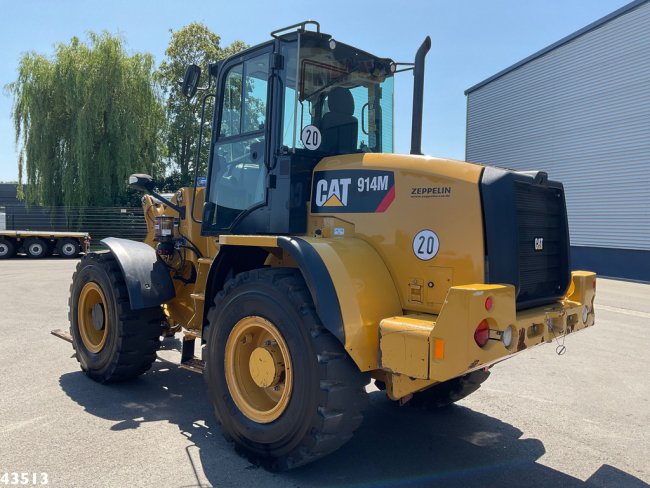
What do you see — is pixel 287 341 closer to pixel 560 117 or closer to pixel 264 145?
pixel 264 145

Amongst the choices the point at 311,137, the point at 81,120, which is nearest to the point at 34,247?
the point at 81,120

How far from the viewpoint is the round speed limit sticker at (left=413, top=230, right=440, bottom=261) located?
3.64 m

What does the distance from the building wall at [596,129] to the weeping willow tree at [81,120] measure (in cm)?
1811

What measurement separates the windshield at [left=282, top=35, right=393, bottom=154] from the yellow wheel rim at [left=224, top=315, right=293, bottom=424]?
1.51m

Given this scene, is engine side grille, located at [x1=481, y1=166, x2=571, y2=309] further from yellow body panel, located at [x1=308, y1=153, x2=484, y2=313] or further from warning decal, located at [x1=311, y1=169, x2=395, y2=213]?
warning decal, located at [x1=311, y1=169, x2=395, y2=213]

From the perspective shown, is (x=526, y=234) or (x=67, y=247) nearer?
(x=526, y=234)

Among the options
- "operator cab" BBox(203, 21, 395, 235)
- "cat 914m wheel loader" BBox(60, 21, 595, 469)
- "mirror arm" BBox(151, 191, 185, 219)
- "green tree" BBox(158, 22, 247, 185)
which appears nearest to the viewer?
"cat 914m wheel loader" BBox(60, 21, 595, 469)

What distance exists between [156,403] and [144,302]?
37.4 inches

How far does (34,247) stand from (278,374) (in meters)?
21.8

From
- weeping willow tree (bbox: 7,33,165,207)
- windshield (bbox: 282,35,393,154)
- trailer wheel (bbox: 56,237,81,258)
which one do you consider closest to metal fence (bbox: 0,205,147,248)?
weeping willow tree (bbox: 7,33,165,207)

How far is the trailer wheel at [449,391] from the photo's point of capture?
4.72 meters

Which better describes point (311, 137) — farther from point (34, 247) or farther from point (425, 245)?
point (34, 247)

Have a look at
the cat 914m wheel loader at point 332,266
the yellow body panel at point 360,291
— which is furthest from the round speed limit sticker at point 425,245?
the yellow body panel at point 360,291

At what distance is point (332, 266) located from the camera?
3.50m
